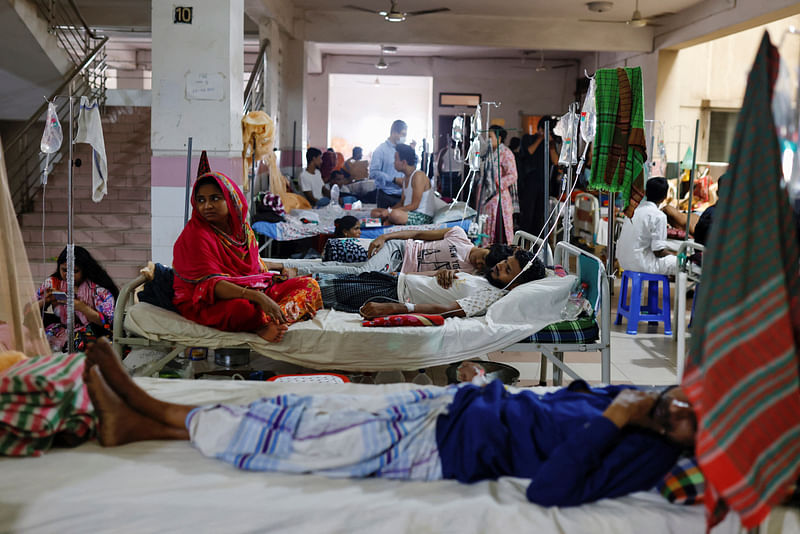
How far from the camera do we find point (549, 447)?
201 cm

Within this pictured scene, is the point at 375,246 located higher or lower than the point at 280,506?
higher

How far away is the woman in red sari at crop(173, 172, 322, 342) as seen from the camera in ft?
11.5

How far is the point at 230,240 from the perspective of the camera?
152 inches

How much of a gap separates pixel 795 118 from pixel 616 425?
880 mm

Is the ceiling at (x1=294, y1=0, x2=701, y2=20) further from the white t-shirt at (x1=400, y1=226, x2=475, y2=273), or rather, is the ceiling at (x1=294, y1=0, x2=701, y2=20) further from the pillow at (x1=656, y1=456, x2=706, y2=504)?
the pillow at (x1=656, y1=456, x2=706, y2=504)

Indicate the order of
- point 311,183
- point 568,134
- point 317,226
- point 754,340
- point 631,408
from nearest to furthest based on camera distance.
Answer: point 754,340 < point 631,408 < point 568,134 < point 317,226 < point 311,183

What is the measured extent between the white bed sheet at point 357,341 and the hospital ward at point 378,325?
0.05 feet

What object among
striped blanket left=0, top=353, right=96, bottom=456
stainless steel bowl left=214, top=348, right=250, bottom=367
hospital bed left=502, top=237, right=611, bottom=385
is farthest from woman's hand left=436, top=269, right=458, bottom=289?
striped blanket left=0, top=353, right=96, bottom=456

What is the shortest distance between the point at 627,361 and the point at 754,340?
3.46 metres

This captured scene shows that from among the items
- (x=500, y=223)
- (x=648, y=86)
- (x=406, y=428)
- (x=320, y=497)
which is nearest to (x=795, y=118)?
(x=406, y=428)

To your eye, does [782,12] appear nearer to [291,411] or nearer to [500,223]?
[500,223]

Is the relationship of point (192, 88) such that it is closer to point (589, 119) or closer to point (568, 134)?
point (568, 134)

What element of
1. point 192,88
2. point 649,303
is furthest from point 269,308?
point 649,303

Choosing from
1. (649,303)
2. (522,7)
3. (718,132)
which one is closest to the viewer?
(649,303)
